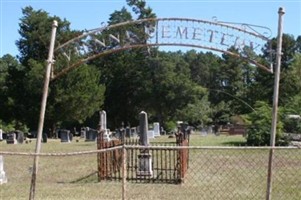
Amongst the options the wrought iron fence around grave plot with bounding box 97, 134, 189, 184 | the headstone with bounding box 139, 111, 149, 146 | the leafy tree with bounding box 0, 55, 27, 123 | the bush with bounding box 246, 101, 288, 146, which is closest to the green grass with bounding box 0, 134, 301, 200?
Answer: the wrought iron fence around grave plot with bounding box 97, 134, 189, 184

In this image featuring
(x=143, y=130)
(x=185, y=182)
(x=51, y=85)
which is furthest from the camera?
(x=51, y=85)

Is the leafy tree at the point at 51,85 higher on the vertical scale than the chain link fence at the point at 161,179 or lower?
higher

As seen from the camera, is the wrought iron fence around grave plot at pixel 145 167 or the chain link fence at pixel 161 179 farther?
the wrought iron fence around grave plot at pixel 145 167

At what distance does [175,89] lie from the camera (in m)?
74.1

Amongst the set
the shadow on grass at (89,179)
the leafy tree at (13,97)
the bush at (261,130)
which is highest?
the leafy tree at (13,97)

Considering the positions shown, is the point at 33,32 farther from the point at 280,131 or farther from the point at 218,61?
the point at 218,61

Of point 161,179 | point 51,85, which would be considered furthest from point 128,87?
point 161,179

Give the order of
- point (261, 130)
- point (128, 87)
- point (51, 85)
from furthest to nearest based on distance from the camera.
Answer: point (128, 87) → point (51, 85) → point (261, 130)

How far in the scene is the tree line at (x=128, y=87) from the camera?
5788 cm

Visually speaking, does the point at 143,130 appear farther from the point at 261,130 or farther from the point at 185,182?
the point at 261,130

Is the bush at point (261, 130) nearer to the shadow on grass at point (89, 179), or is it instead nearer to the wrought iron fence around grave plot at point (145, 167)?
the wrought iron fence around grave plot at point (145, 167)

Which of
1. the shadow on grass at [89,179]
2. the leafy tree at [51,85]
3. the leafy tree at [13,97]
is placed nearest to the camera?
the shadow on grass at [89,179]

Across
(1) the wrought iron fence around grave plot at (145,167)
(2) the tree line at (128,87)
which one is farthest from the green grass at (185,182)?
(2) the tree line at (128,87)

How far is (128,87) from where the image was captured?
74.7 m
